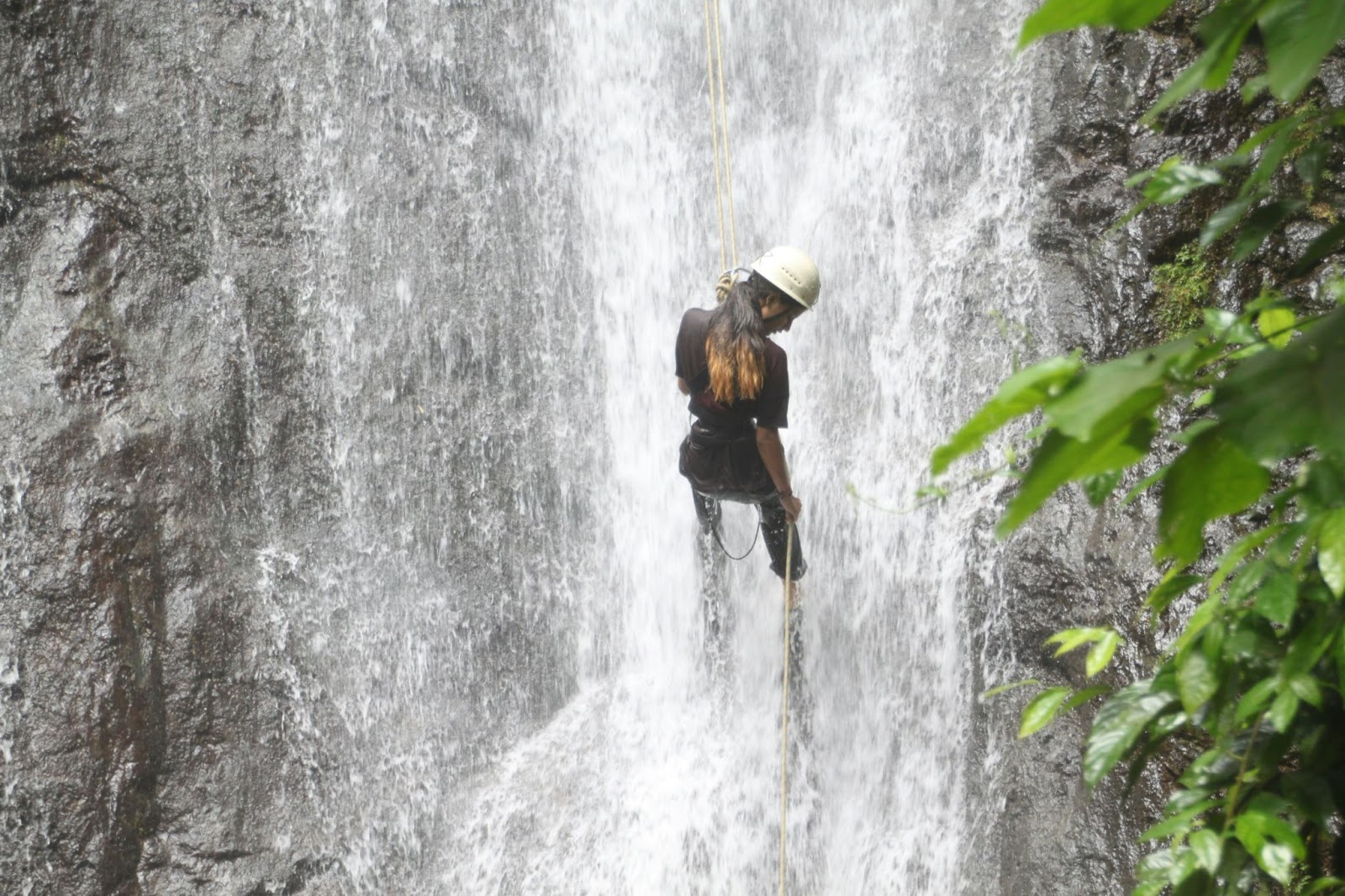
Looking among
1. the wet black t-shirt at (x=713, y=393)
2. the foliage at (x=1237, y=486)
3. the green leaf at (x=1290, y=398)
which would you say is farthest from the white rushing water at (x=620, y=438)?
the green leaf at (x=1290, y=398)

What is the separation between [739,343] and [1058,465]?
10.4 feet

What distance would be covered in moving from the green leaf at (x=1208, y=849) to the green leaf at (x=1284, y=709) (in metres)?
0.19

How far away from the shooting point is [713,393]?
4152 millimetres

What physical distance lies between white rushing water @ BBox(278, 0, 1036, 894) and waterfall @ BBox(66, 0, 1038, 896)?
18 mm

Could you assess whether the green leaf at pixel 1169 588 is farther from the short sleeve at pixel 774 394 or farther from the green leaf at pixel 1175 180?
the short sleeve at pixel 774 394

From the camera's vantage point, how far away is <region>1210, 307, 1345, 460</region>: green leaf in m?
0.62

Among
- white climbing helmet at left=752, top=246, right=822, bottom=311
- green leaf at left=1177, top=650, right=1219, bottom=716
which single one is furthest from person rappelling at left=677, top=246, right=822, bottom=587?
green leaf at left=1177, top=650, right=1219, bottom=716

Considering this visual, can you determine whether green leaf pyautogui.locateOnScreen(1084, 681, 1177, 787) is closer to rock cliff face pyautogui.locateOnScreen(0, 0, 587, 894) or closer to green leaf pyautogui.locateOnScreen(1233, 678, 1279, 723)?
green leaf pyautogui.locateOnScreen(1233, 678, 1279, 723)

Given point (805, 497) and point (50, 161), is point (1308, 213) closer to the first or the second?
point (805, 497)

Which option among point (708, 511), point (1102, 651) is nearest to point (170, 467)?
point (708, 511)

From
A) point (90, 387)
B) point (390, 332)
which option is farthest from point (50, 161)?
point (390, 332)

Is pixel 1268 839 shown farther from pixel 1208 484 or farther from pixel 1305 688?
pixel 1208 484

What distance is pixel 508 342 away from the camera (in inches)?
237

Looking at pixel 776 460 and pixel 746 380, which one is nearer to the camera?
pixel 746 380
